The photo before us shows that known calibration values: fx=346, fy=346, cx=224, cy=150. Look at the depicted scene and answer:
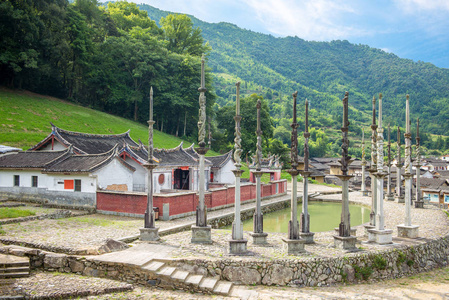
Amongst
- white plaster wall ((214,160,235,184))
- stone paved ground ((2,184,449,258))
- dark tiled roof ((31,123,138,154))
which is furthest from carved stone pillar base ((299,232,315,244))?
white plaster wall ((214,160,235,184))

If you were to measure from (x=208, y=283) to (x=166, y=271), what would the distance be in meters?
1.22

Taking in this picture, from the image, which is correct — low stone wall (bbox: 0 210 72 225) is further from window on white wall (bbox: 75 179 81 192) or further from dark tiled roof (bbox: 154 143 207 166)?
dark tiled roof (bbox: 154 143 207 166)

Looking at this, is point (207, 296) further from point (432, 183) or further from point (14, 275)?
point (432, 183)

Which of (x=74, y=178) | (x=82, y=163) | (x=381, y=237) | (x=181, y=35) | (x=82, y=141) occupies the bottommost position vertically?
(x=381, y=237)

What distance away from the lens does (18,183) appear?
23016mm

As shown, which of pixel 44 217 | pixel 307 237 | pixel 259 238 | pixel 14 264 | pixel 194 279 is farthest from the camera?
pixel 44 217

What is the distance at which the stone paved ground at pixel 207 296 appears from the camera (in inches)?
339

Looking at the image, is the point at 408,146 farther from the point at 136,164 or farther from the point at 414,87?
the point at 414,87

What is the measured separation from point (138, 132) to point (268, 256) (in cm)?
3897

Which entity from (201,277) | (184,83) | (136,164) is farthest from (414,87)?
(201,277)

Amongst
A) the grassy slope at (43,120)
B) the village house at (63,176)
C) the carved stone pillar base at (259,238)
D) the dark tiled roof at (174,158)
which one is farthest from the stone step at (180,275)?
the grassy slope at (43,120)

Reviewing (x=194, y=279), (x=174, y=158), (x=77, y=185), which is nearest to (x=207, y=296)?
(x=194, y=279)

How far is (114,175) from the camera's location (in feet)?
Result: 71.9

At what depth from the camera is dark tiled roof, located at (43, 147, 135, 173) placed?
20.4 m
